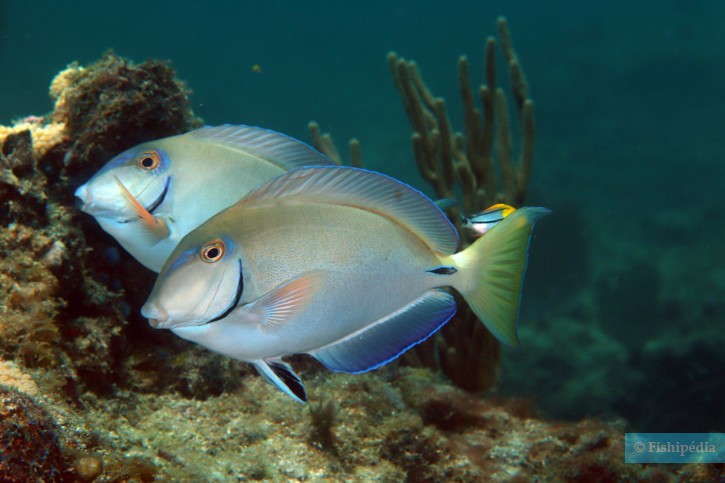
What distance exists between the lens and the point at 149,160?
202cm

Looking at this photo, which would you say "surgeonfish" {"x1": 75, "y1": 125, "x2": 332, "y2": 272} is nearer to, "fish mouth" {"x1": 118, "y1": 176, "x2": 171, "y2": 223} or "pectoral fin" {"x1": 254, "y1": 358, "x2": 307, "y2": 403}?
"fish mouth" {"x1": 118, "y1": 176, "x2": 171, "y2": 223}

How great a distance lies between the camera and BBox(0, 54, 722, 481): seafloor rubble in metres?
2.18

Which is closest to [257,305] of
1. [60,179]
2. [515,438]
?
[60,179]

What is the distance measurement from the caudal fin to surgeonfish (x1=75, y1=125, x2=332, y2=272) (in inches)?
32.8

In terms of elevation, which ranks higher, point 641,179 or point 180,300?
point 180,300

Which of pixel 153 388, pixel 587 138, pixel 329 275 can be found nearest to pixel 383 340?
pixel 329 275

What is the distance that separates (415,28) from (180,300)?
2911 inches

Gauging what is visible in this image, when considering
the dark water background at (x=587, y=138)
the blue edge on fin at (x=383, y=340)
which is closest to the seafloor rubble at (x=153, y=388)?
the blue edge on fin at (x=383, y=340)

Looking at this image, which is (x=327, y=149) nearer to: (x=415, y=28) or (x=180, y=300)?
(x=180, y=300)

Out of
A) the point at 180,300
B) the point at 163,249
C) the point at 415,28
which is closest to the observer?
the point at 180,300

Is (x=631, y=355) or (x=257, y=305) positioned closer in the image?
(x=257, y=305)

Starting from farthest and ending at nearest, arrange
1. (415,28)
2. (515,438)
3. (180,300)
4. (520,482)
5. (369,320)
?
(415,28) < (515,438) < (520,482) < (369,320) < (180,300)

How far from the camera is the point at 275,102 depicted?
5322 centimetres

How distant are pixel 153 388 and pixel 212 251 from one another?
2026mm
